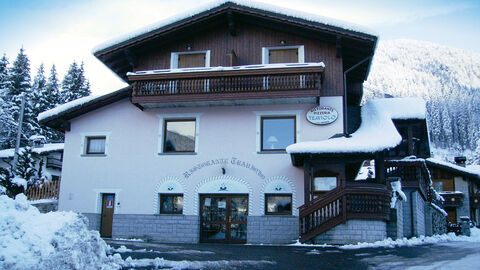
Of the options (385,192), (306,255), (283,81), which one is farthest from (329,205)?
(283,81)

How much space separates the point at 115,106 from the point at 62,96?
33994mm

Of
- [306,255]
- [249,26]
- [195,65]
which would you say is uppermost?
[249,26]

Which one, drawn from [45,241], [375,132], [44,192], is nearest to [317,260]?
[45,241]

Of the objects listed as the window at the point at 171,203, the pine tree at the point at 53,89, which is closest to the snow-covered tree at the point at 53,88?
the pine tree at the point at 53,89

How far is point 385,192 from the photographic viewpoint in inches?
634

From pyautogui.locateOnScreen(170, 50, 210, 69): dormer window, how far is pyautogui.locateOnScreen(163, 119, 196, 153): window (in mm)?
Result: 2533

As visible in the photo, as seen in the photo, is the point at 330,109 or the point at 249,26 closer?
the point at 330,109

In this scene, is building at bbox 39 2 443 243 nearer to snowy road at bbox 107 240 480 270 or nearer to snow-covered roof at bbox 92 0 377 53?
snow-covered roof at bbox 92 0 377 53

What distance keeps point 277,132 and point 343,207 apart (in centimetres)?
458

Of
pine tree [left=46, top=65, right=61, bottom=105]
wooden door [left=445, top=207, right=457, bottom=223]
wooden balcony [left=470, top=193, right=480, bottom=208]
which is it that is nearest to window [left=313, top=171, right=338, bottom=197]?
wooden door [left=445, top=207, right=457, bottom=223]

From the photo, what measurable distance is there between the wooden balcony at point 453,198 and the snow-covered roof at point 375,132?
2663cm

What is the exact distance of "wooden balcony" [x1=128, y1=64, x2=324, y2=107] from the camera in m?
17.9

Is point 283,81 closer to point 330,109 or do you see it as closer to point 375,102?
point 330,109

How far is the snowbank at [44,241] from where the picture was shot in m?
6.16
